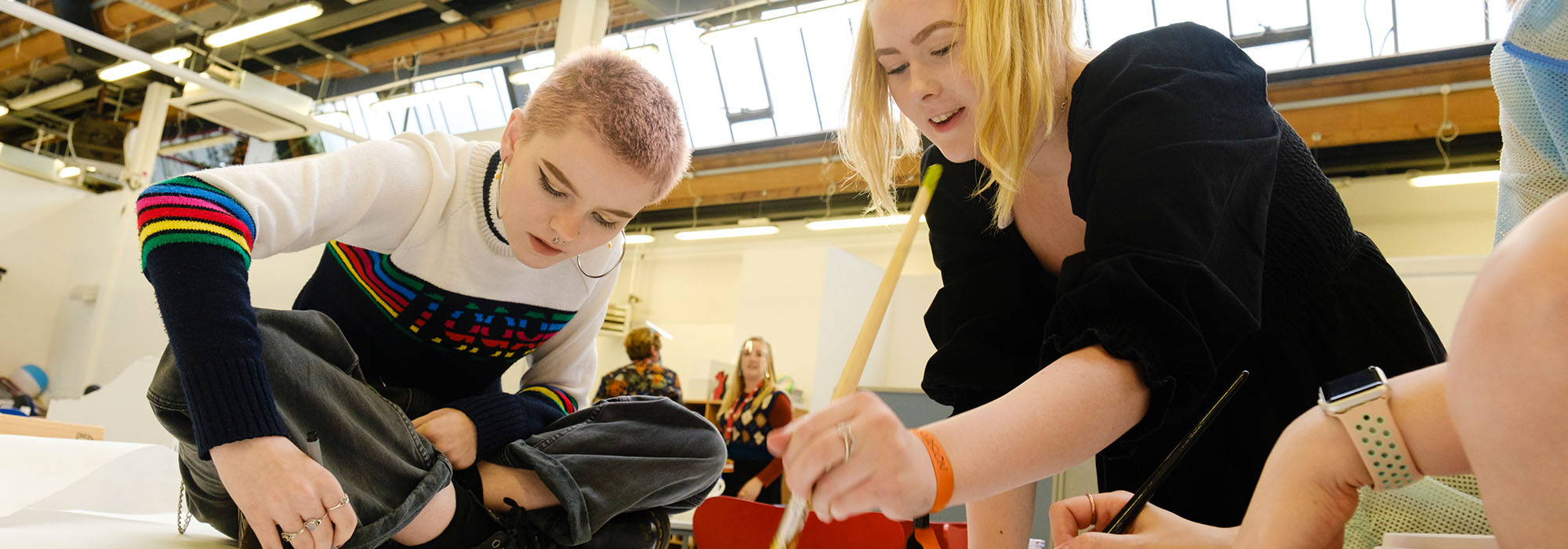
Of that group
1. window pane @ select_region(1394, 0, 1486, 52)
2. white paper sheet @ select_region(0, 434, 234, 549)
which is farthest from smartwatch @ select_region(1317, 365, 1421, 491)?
window pane @ select_region(1394, 0, 1486, 52)

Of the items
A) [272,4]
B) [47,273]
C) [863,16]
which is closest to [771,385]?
[863,16]

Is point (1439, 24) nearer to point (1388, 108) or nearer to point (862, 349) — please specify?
point (1388, 108)

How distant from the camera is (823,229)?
1015cm

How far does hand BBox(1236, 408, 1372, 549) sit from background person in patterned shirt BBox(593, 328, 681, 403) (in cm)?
491

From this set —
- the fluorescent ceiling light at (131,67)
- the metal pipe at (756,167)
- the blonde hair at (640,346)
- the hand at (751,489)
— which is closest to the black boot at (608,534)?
the hand at (751,489)

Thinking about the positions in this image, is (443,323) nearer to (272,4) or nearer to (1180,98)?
(1180,98)

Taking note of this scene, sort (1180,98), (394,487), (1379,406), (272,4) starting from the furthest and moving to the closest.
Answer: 1. (272,4)
2. (394,487)
3. (1180,98)
4. (1379,406)

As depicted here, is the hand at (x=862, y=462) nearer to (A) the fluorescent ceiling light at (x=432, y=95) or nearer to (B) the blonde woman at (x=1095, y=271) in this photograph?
(B) the blonde woman at (x=1095, y=271)

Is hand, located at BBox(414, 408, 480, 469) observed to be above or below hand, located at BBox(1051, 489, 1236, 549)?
above

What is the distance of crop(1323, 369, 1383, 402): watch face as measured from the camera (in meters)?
0.54

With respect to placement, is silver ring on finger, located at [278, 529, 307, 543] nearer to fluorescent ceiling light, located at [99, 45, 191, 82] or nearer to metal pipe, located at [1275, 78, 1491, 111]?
metal pipe, located at [1275, 78, 1491, 111]

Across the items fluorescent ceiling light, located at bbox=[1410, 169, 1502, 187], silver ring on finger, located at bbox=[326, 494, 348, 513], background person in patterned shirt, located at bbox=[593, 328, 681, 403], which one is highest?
silver ring on finger, located at bbox=[326, 494, 348, 513]

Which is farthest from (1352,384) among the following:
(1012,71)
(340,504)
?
(340,504)

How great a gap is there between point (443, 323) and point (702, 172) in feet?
27.5
